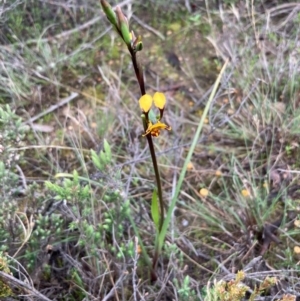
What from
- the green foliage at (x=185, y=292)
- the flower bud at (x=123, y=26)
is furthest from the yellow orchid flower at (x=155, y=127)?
the green foliage at (x=185, y=292)

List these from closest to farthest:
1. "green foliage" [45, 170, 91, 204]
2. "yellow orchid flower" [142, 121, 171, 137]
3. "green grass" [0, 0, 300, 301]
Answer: "yellow orchid flower" [142, 121, 171, 137] → "green foliage" [45, 170, 91, 204] → "green grass" [0, 0, 300, 301]

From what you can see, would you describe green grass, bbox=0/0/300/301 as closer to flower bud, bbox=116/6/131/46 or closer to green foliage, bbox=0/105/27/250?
green foliage, bbox=0/105/27/250

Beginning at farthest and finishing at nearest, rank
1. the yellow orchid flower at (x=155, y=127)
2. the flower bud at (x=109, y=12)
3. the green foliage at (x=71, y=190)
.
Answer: the green foliage at (x=71, y=190) < the yellow orchid flower at (x=155, y=127) < the flower bud at (x=109, y=12)

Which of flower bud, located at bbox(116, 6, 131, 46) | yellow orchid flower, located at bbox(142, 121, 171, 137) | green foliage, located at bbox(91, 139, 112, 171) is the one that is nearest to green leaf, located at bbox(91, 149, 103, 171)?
green foliage, located at bbox(91, 139, 112, 171)

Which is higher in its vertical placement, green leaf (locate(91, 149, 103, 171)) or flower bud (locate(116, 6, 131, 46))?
flower bud (locate(116, 6, 131, 46))

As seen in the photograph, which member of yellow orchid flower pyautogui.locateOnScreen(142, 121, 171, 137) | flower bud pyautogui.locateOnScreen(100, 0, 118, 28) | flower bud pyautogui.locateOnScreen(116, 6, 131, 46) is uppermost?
flower bud pyautogui.locateOnScreen(100, 0, 118, 28)

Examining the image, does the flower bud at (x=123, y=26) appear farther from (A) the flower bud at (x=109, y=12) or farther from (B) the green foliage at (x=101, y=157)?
(B) the green foliage at (x=101, y=157)

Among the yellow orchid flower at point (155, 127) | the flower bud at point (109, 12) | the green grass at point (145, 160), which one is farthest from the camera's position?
the green grass at point (145, 160)

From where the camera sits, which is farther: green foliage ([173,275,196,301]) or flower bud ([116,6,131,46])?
green foliage ([173,275,196,301])

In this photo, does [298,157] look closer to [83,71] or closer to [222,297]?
[222,297]

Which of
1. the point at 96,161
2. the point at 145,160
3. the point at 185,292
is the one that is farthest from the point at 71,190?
the point at 145,160
